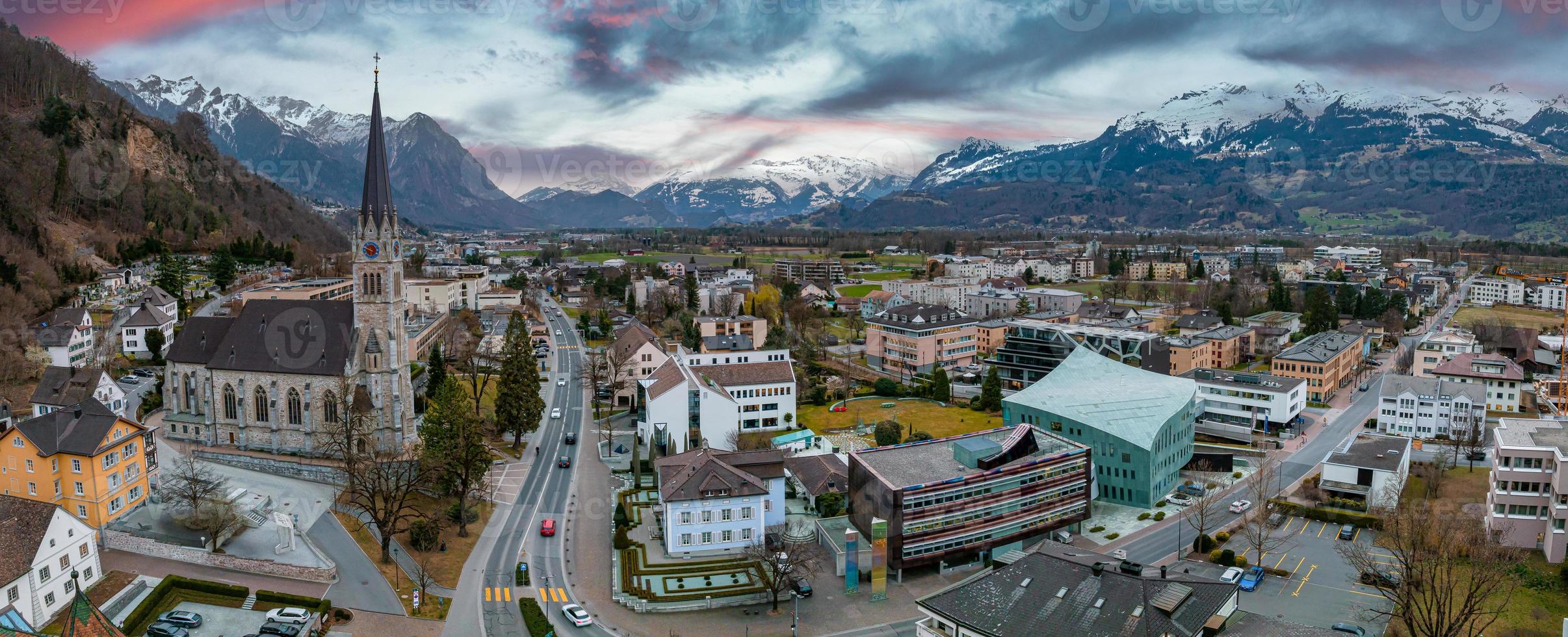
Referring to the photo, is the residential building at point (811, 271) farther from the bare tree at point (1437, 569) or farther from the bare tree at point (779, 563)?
the bare tree at point (779, 563)

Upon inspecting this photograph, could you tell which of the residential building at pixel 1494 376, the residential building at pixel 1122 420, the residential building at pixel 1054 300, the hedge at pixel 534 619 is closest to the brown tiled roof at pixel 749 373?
the residential building at pixel 1122 420

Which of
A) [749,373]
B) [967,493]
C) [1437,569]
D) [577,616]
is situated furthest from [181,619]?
[1437,569]

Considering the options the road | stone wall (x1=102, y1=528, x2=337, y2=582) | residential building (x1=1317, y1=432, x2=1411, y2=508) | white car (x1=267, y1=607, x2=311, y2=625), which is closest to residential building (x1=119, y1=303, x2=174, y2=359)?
the road

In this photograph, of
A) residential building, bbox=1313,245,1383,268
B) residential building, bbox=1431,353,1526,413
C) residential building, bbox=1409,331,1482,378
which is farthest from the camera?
residential building, bbox=1313,245,1383,268

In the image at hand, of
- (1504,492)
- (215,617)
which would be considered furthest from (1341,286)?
(215,617)

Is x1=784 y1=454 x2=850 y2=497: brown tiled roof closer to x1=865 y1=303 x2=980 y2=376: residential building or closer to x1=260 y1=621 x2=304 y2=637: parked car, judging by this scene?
x1=260 y1=621 x2=304 y2=637: parked car

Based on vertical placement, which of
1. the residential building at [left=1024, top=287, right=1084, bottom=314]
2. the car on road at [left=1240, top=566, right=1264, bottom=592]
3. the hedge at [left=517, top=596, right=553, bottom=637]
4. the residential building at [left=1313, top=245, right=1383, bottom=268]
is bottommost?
the car on road at [left=1240, top=566, right=1264, bottom=592]
